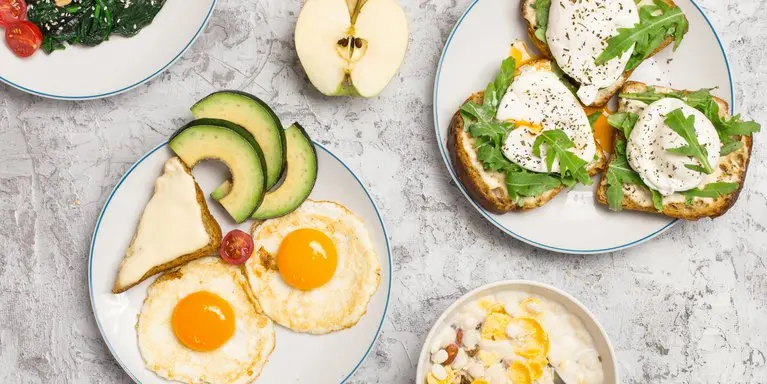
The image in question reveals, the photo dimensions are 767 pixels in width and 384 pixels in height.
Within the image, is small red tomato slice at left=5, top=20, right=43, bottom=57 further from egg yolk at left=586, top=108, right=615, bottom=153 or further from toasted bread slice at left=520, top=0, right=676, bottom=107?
egg yolk at left=586, top=108, right=615, bottom=153

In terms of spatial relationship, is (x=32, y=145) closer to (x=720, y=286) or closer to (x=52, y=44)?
(x=52, y=44)

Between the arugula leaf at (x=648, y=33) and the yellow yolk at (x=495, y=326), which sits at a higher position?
the arugula leaf at (x=648, y=33)

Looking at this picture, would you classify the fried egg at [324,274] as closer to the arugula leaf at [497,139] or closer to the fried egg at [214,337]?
the fried egg at [214,337]

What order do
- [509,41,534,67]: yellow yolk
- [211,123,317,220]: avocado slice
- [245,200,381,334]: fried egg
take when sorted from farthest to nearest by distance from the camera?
[509,41,534,67]: yellow yolk < [245,200,381,334]: fried egg < [211,123,317,220]: avocado slice

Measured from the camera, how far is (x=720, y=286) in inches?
142

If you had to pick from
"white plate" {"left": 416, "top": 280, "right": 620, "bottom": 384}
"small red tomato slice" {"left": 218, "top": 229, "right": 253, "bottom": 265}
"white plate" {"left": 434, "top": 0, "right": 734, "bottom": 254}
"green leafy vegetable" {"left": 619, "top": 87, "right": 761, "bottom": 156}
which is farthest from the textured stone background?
"green leafy vegetable" {"left": 619, "top": 87, "right": 761, "bottom": 156}

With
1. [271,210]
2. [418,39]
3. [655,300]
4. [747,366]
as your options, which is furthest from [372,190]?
[747,366]

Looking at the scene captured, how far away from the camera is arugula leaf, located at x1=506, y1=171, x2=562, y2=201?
10.6 feet

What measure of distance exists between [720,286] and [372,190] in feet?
5.89

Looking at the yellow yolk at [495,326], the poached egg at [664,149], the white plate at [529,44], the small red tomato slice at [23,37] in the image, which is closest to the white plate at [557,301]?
the yellow yolk at [495,326]

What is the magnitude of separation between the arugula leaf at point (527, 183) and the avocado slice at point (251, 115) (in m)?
1.02

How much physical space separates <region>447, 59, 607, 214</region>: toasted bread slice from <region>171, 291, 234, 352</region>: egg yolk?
124cm

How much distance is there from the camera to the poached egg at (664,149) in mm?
3184

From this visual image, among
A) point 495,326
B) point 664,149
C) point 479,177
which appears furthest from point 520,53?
point 495,326
